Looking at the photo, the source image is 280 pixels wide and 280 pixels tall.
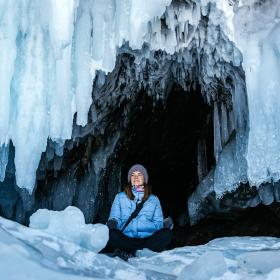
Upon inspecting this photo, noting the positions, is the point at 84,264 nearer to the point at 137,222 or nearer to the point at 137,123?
the point at 137,222

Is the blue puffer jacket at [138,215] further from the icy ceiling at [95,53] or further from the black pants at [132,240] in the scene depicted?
the icy ceiling at [95,53]

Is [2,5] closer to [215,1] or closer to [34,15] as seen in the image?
[34,15]

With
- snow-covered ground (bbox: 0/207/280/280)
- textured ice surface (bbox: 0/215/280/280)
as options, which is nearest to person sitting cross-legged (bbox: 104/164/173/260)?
snow-covered ground (bbox: 0/207/280/280)

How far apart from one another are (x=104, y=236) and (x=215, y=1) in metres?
2.74

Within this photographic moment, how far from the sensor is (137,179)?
4.59 metres

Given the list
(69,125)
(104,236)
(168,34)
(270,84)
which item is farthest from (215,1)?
(104,236)

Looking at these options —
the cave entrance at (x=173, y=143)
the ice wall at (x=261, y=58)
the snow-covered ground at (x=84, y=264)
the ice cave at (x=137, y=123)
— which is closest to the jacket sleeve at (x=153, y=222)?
the ice cave at (x=137, y=123)

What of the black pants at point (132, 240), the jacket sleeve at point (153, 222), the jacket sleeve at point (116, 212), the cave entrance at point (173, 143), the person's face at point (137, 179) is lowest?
the black pants at point (132, 240)

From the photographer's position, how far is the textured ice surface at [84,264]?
2264mm

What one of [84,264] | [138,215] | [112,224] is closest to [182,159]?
[138,215]

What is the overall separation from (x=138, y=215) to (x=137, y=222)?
8 cm

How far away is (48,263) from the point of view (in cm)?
239

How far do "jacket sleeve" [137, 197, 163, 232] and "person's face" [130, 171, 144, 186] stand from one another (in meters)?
0.24

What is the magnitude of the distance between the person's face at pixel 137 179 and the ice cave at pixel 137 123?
2.07 feet
